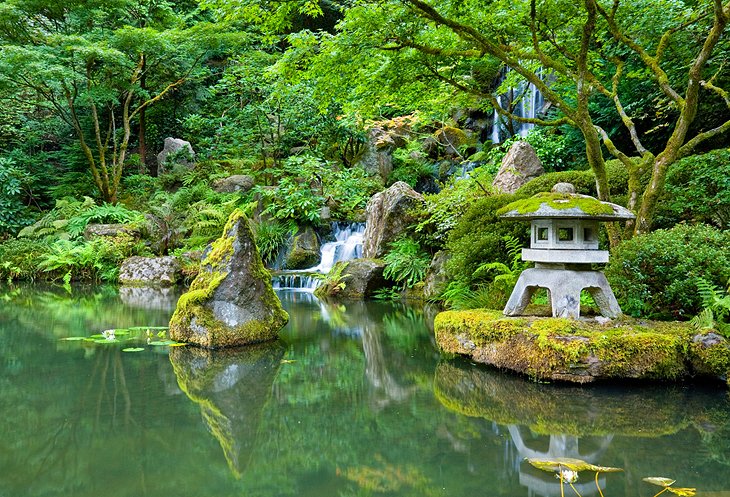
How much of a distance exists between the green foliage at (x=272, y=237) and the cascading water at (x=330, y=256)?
3.49 ft

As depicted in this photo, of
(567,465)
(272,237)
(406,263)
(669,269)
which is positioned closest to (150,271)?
(272,237)

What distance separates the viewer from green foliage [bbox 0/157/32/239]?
17.0 meters

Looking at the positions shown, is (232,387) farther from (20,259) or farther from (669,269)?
(20,259)

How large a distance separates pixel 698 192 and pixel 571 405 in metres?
4.51

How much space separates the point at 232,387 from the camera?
4715 millimetres

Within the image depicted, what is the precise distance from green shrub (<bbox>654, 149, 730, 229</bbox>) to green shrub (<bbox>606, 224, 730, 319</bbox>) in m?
1.68

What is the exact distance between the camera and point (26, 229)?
639 inches

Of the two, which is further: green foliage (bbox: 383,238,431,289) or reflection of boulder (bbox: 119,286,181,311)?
green foliage (bbox: 383,238,431,289)

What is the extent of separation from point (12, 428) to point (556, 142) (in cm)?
1141

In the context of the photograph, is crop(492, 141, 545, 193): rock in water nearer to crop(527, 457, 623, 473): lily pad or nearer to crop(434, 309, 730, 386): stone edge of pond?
crop(434, 309, 730, 386): stone edge of pond

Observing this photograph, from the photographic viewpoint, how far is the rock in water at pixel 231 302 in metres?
6.29

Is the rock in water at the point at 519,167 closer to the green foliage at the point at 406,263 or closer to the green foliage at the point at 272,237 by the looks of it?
the green foliage at the point at 406,263

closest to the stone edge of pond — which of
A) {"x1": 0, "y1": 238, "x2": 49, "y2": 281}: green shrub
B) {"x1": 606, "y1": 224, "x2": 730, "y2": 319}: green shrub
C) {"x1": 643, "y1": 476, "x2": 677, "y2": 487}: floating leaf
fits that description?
{"x1": 606, "y1": 224, "x2": 730, "y2": 319}: green shrub

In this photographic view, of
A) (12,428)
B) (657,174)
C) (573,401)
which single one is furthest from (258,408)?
(657,174)
